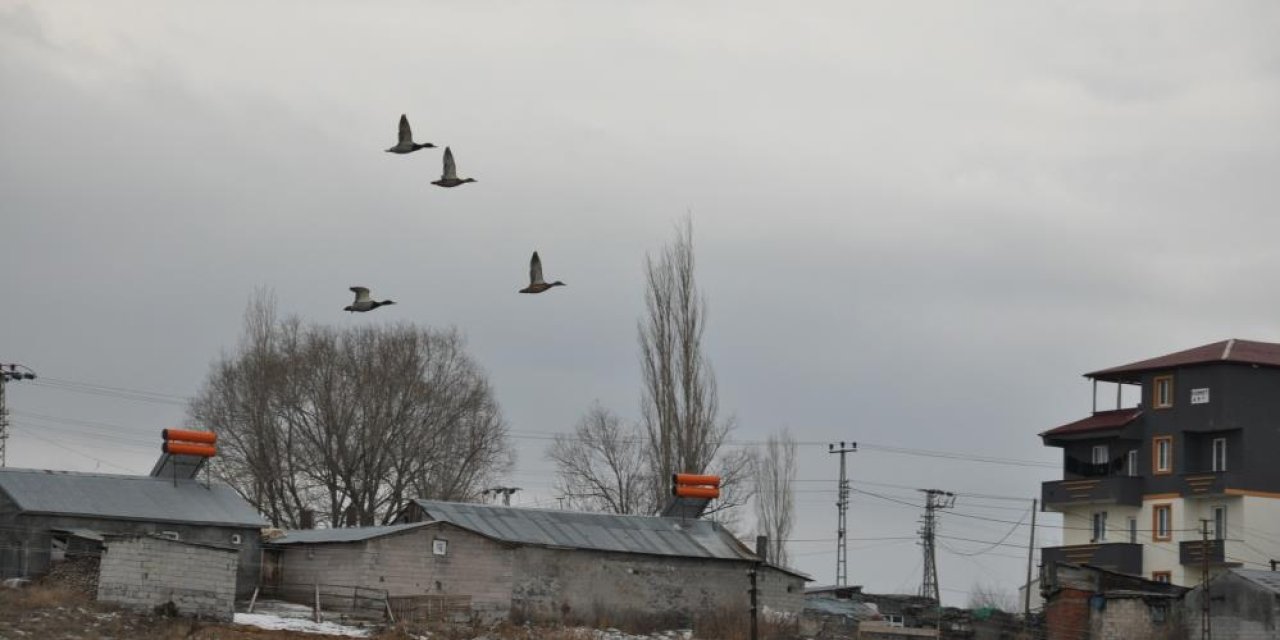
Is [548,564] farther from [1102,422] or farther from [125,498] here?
[1102,422]

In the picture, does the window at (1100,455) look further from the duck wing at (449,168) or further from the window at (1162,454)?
the duck wing at (449,168)

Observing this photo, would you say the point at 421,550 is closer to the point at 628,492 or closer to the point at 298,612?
the point at 298,612

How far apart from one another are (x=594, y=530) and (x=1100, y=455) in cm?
2552

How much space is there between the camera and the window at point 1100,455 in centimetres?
7950

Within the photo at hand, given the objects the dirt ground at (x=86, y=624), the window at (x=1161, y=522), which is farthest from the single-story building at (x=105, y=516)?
the window at (x=1161, y=522)

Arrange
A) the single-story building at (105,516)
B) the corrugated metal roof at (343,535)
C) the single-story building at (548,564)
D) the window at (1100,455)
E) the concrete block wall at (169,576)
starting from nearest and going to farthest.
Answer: the concrete block wall at (169,576) < the single-story building at (105,516) < the corrugated metal roof at (343,535) < the single-story building at (548,564) < the window at (1100,455)

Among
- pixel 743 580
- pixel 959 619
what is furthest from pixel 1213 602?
pixel 743 580

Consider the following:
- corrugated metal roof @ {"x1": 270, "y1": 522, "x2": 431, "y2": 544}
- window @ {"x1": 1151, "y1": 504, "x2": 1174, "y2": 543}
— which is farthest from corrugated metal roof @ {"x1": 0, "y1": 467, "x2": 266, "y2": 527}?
window @ {"x1": 1151, "y1": 504, "x2": 1174, "y2": 543}

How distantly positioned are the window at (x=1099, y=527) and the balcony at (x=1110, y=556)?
675 millimetres

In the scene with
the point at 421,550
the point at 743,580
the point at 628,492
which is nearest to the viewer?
the point at 421,550

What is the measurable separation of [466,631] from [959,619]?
19884mm

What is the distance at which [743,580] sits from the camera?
209ft

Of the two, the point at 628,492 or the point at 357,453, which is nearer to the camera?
the point at 357,453

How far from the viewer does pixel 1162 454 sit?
252 ft
